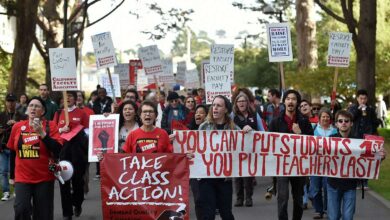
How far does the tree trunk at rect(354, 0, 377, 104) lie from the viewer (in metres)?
23.8

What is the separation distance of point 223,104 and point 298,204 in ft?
5.37

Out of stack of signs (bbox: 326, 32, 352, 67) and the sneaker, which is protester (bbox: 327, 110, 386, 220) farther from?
the sneaker

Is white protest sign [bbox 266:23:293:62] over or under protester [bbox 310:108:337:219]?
over

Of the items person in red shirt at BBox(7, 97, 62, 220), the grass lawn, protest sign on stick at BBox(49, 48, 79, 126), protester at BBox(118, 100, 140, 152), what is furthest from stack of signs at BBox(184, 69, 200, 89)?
person in red shirt at BBox(7, 97, 62, 220)

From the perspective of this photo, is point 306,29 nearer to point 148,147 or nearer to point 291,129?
point 291,129

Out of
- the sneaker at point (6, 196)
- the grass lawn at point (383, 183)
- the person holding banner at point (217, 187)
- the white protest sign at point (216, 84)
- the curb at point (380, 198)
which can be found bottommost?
the grass lawn at point (383, 183)

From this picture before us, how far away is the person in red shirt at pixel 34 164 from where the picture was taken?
9.61 meters

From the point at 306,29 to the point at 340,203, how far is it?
24.6m

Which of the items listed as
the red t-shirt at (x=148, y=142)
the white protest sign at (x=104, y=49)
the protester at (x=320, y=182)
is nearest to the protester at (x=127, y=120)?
the red t-shirt at (x=148, y=142)

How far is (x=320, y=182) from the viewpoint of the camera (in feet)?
41.6

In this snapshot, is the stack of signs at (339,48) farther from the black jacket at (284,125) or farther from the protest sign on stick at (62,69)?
the black jacket at (284,125)

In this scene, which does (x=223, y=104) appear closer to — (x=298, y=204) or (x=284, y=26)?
(x=298, y=204)

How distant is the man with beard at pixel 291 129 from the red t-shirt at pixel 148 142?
6.09 ft

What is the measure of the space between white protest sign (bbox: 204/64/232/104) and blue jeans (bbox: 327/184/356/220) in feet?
18.8
